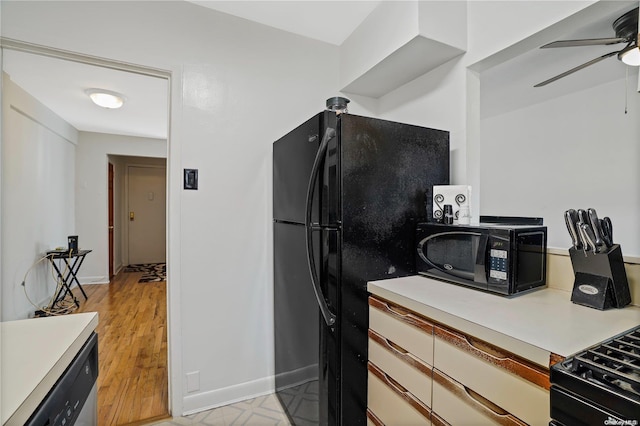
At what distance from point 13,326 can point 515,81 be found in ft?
12.7

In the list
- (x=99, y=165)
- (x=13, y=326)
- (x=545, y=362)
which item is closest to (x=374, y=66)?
(x=545, y=362)

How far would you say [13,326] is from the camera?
2.74 feet

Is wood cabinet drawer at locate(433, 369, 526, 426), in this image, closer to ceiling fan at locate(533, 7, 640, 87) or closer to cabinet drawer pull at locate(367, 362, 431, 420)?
cabinet drawer pull at locate(367, 362, 431, 420)

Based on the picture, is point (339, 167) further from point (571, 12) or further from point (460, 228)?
point (571, 12)

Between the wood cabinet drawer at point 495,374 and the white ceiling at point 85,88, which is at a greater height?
the white ceiling at point 85,88

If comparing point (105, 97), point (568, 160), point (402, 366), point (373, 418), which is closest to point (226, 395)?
Result: point (373, 418)

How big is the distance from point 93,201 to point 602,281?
6.07 m

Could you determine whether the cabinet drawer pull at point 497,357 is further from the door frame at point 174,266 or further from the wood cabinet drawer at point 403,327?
the door frame at point 174,266

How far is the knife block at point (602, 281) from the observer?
3.31ft

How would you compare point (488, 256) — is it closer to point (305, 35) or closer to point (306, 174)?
point (306, 174)

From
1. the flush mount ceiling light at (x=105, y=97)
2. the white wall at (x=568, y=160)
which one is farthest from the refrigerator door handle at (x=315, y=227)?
the white wall at (x=568, y=160)

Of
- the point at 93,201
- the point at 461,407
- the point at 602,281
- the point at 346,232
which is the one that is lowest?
the point at 461,407

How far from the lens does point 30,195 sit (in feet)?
10.9

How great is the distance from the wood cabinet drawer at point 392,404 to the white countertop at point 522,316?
1.05 feet
